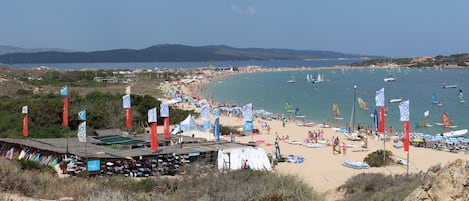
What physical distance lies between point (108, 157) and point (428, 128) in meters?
24.8

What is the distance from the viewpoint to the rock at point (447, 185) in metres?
5.04

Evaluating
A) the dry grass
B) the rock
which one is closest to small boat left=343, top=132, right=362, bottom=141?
the dry grass

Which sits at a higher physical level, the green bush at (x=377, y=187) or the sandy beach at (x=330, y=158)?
the green bush at (x=377, y=187)

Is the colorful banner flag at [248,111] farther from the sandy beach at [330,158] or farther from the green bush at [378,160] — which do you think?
the green bush at [378,160]

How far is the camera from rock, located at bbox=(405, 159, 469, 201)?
504 cm

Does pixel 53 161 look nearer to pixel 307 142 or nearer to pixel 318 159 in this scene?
pixel 318 159

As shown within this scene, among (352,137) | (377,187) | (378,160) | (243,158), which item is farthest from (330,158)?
(377,187)

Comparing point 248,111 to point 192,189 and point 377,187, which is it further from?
point 192,189

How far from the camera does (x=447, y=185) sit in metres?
5.10

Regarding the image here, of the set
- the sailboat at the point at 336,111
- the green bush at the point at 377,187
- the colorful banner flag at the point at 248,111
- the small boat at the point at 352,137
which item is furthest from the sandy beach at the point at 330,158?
the sailboat at the point at 336,111

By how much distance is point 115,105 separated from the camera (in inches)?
1222

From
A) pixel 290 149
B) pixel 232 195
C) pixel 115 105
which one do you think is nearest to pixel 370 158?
pixel 290 149

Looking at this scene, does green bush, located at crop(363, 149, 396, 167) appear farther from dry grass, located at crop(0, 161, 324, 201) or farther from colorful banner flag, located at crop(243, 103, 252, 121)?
dry grass, located at crop(0, 161, 324, 201)

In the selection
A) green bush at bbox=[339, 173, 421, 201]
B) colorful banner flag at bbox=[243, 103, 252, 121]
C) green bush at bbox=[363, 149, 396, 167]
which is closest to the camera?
green bush at bbox=[339, 173, 421, 201]
